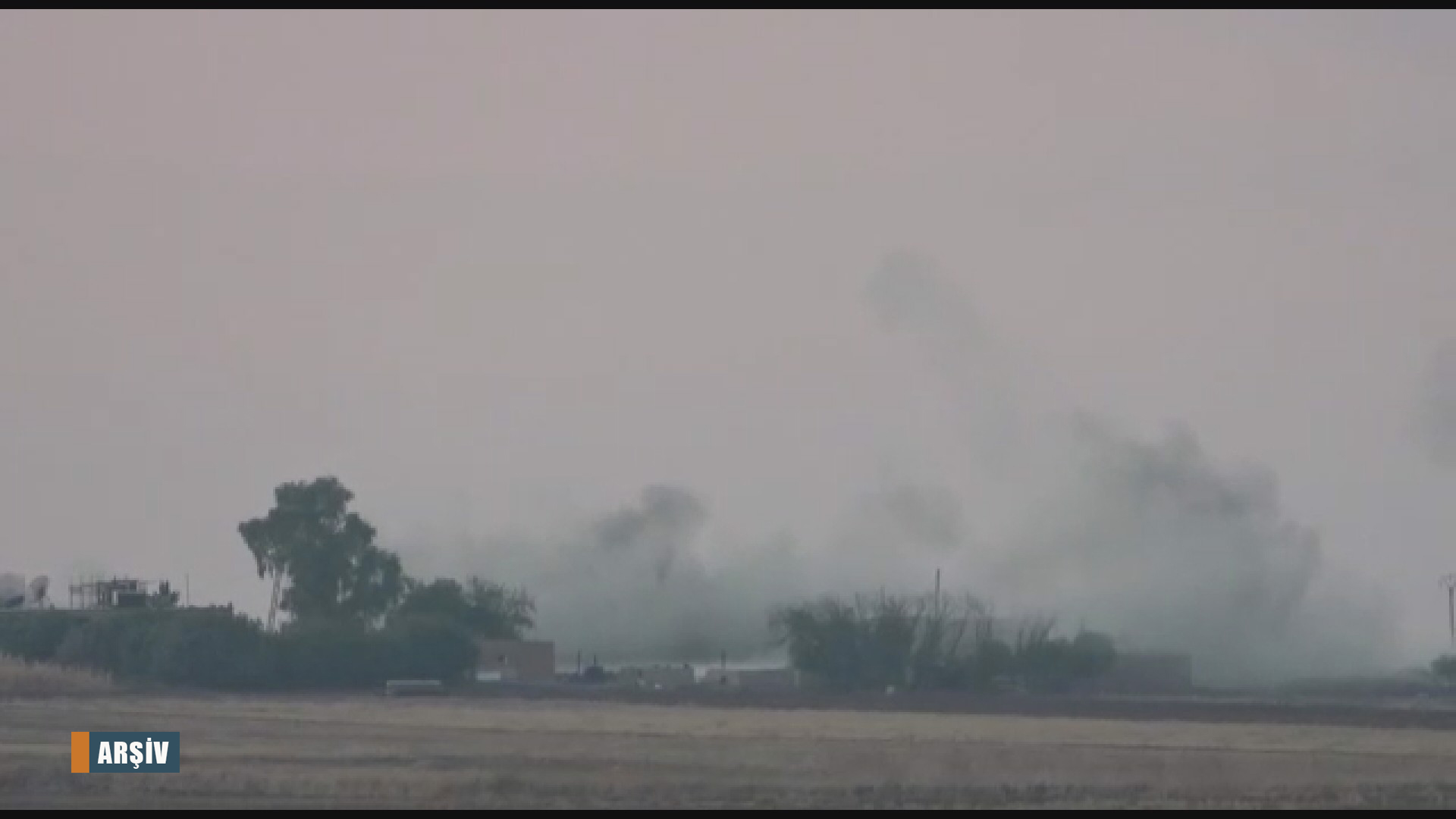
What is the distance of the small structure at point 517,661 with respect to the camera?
379 ft

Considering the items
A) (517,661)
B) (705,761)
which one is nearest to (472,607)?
(517,661)

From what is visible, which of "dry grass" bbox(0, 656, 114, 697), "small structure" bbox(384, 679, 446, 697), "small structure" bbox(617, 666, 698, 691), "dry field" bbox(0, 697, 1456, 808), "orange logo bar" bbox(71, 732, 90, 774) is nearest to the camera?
"dry field" bbox(0, 697, 1456, 808)

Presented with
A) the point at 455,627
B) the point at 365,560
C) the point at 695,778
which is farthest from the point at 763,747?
the point at 365,560

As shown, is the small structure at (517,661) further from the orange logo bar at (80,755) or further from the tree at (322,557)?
the orange logo bar at (80,755)

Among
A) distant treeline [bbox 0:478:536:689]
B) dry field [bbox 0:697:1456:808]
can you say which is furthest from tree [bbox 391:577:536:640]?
dry field [bbox 0:697:1456:808]

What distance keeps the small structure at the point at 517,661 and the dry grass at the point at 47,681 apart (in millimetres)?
21225

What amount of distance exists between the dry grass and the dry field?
23.1ft

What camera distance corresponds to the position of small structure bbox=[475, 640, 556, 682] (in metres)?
116

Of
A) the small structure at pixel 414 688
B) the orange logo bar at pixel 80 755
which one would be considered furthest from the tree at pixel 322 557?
the orange logo bar at pixel 80 755

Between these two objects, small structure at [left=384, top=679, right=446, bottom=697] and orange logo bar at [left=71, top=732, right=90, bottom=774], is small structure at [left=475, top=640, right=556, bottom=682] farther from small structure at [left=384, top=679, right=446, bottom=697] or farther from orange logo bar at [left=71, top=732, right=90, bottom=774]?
orange logo bar at [left=71, top=732, right=90, bottom=774]

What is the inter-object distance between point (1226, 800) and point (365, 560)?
8862 cm

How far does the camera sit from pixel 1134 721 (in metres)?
77.2

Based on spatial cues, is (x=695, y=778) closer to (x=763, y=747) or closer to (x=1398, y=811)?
(x=763, y=747)

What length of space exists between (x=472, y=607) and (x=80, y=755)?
7494 cm
